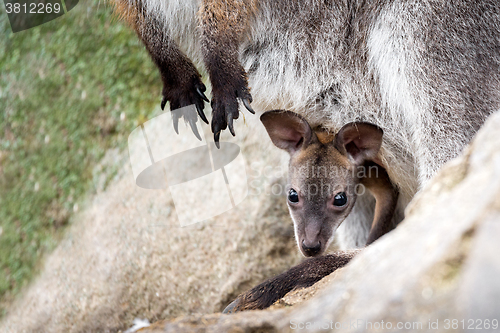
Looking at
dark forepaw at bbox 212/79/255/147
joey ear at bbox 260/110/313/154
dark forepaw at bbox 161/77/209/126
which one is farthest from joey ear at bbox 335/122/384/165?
dark forepaw at bbox 161/77/209/126

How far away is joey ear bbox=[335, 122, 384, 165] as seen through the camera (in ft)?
8.79

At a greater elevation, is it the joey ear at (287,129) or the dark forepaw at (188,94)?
the dark forepaw at (188,94)

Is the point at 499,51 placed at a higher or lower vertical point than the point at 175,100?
higher

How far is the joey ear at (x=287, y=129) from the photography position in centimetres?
280

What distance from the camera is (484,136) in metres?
1.37

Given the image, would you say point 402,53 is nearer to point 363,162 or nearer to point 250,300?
point 363,162

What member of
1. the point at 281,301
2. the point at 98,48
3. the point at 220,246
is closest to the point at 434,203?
the point at 281,301

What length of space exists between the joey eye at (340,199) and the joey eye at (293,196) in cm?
20

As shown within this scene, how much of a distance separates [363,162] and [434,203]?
1.59 meters

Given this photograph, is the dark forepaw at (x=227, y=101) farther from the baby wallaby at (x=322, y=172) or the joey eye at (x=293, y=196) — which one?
the joey eye at (x=293, y=196)

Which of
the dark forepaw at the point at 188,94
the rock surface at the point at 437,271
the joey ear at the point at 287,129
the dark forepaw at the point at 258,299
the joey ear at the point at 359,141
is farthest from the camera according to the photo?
the dark forepaw at the point at 188,94

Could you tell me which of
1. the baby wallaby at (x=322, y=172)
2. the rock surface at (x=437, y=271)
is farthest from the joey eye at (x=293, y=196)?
the rock surface at (x=437, y=271)

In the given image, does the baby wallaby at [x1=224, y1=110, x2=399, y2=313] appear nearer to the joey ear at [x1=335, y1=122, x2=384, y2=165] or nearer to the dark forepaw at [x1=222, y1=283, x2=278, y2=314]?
the joey ear at [x1=335, y1=122, x2=384, y2=165]

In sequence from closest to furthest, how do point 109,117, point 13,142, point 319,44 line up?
point 319,44
point 109,117
point 13,142
